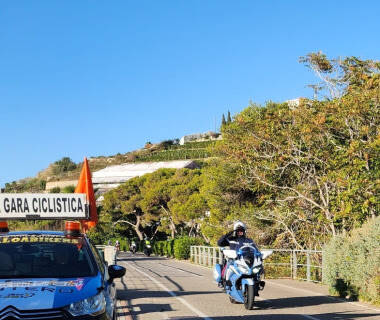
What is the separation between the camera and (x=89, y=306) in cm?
Result: 624

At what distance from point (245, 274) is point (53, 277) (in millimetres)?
6208

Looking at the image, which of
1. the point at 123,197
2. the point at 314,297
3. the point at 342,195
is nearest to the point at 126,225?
the point at 123,197

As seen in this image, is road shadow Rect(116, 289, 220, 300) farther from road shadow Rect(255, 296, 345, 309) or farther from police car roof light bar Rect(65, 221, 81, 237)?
police car roof light bar Rect(65, 221, 81, 237)

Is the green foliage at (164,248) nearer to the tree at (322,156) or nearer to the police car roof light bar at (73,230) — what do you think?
the tree at (322,156)

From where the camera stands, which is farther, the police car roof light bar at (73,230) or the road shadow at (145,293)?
the road shadow at (145,293)

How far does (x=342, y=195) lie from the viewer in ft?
67.3

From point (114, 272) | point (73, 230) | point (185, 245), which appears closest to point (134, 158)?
point (185, 245)

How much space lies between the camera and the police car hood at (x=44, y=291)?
590 cm

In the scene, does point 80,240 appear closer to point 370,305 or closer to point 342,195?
point 370,305

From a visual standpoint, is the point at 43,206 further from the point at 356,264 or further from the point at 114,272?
the point at 356,264

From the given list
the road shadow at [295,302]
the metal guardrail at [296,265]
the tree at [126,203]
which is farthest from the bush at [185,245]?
the road shadow at [295,302]

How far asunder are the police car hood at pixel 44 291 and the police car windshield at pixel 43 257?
35cm

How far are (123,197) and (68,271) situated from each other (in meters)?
69.0

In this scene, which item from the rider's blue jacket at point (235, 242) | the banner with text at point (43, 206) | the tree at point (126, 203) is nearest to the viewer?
the banner with text at point (43, 206)
